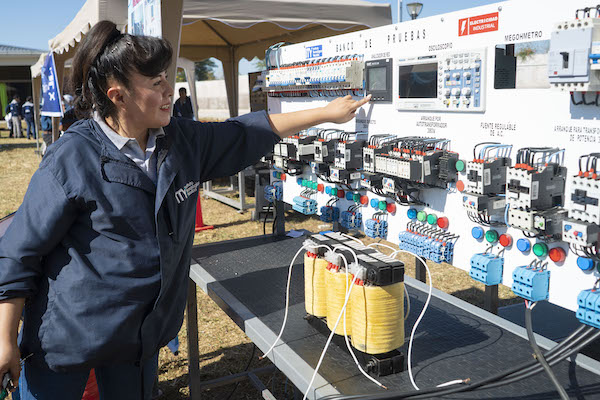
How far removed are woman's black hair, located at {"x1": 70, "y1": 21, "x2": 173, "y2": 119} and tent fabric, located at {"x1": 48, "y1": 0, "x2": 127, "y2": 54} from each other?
316cm

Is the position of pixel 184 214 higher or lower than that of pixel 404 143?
lower

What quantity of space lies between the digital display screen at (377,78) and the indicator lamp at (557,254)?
3.51ft

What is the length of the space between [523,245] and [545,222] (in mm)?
194

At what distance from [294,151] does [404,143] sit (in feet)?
2.87

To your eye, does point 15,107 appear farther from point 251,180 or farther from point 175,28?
point 175,28

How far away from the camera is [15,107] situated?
2039 centimetres

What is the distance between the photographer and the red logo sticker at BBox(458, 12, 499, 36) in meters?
1.86

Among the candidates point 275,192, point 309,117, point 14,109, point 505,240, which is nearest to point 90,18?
point 275,192

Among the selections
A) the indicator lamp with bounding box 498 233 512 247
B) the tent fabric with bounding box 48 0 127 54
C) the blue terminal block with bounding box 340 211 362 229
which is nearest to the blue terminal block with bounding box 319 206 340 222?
the blue terminal block with bounding box 340 211 362 229

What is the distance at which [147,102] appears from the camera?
1.59m

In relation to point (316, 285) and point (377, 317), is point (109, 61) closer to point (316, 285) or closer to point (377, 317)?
point (316, 285)

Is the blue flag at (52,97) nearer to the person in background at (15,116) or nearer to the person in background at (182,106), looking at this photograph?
the person in background at (182,106)

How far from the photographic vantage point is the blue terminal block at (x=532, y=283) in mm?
1745

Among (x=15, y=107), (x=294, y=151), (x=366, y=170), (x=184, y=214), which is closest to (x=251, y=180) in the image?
(x=294, y=151)
